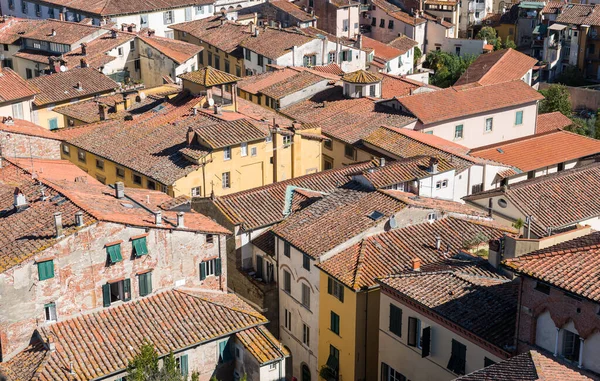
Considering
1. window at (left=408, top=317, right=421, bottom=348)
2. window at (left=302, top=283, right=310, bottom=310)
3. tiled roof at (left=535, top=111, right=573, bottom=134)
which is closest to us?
window at (left=408, top=317, right=421, bottom=348)

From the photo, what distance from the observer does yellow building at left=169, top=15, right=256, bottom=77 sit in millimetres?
95000

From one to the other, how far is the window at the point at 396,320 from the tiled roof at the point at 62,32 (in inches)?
2296

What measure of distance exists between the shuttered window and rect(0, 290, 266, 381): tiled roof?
2480 millimetres

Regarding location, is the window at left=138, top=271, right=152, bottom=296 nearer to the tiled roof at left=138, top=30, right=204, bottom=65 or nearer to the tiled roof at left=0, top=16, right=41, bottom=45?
the tiled roof at left=138, top=30, right=204, bottom=65

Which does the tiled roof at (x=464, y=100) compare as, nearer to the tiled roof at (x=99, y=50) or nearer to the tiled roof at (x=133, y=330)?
the tiled roof at (x=133, y=330)

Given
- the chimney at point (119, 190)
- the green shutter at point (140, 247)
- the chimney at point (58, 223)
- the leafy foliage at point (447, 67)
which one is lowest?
the leafy foliage at point (447, 67)

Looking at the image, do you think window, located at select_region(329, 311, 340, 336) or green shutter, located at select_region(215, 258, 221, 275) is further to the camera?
window, located at select_region(329, 311, 340, 336)

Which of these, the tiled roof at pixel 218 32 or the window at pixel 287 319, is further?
the tiled roof at pixel 218 32

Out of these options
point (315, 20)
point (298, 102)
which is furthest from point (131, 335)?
point (315, 20)

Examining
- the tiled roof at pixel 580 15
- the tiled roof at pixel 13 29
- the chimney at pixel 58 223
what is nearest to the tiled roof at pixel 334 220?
the chimney at pixel 58 223

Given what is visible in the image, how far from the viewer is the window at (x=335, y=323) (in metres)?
45.7

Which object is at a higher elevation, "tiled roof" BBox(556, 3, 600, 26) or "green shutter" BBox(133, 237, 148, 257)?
"green shutter" BBox(133, 237, 148, 257)

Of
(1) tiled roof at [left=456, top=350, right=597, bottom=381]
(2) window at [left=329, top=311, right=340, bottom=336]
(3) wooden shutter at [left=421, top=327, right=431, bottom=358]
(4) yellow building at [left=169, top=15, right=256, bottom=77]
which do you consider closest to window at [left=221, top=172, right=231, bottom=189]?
(2) window at [left=329, top=311, right=340, bottom=336]

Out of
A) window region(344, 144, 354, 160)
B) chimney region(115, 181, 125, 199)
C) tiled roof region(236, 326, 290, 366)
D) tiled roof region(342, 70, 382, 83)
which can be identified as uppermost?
chimney region(115, 181, 125, 199)
